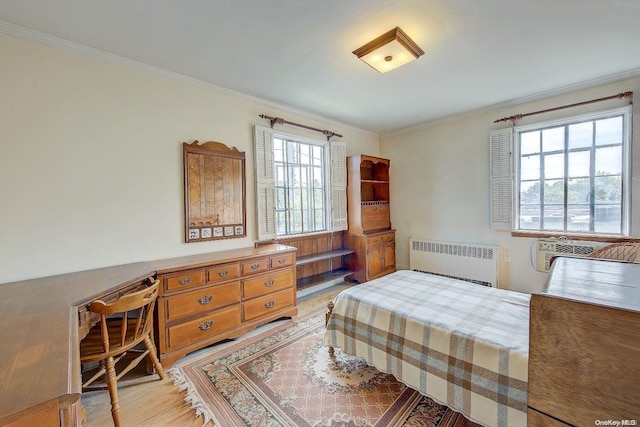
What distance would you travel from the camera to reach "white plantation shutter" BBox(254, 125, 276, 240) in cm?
319

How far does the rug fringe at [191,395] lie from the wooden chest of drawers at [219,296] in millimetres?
149

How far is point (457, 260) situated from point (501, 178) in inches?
52.2

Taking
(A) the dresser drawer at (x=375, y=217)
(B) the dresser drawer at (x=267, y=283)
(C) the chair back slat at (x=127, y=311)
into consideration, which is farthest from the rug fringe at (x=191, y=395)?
(A) the dresser drawer at (x=375, y=217)

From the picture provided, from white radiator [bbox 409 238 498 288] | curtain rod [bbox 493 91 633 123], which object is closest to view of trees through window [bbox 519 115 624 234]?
curtain rod [bbox 493 91 633 123]

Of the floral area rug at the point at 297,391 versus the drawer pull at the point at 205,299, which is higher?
the drawer pull at the point at 205,299

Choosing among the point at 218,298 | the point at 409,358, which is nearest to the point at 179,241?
the point at 218,298

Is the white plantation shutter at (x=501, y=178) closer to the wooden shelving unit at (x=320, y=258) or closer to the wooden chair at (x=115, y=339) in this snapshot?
the wooden shelving unit at (x=320, y=258)

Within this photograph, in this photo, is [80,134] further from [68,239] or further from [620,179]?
[620,179]

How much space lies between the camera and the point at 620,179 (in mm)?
2844

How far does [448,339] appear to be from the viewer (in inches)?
60.8

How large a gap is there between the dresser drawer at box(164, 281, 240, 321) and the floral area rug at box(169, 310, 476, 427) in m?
0.42

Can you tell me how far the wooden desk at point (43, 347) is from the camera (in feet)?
2.16

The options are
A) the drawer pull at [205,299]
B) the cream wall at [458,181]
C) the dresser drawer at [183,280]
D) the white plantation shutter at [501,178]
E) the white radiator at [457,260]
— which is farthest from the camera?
the white radiator at [457,260]

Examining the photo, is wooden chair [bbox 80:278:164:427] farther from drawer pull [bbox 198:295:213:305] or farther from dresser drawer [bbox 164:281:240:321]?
drawer pull [bbox 198:295:213:305]
